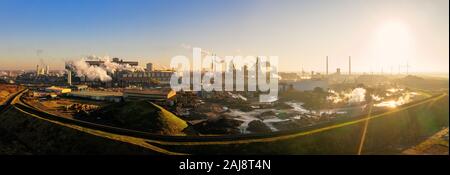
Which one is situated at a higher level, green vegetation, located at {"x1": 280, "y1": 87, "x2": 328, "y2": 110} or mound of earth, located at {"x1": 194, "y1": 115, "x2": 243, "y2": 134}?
green vegetation, located at {"x1": 280, "y1": 87, "x2": 328, "y2": 110}

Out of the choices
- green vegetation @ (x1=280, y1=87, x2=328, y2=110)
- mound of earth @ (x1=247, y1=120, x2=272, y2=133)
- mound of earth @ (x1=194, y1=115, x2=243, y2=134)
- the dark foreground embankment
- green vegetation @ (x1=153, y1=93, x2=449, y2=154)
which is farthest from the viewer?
green vegetation @ (x1=280, y1=87, x2=328, y2=110)

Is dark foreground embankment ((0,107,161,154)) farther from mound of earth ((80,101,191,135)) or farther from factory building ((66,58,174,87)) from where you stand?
factory building ((66,58,174,87))

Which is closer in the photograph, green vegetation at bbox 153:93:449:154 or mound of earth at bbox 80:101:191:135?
green vegetation at bbox 153:93:449:154

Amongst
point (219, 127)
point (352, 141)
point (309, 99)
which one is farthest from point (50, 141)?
point (309, 99)

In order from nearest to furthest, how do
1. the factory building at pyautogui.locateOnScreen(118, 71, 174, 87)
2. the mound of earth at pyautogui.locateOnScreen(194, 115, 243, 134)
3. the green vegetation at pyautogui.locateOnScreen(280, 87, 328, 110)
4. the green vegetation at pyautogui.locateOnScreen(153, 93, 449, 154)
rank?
the green vegetation at pyautogui.locateOnScreen(153, 93, 449, 154)
the mound of earth at pyautogui.locateOnScreen(194, 115, 243, 134)
the green vegetation at pyautogui.locateOnScreen(280, 87, 328, 110)
the factory building at pyautogui.locateOnScreen(118, 71, 174, 87)

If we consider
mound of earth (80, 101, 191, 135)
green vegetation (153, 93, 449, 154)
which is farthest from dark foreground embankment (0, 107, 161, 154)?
mound of earth (80, 101, 191, 135)

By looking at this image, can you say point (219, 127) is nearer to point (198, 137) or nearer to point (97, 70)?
point (198, 137)
